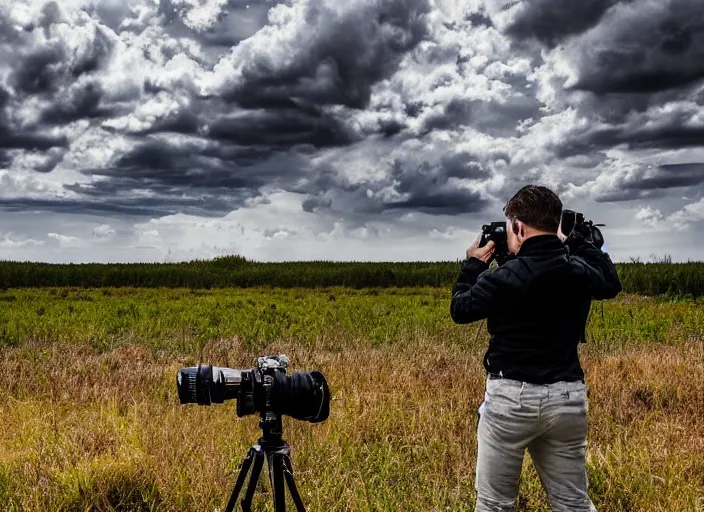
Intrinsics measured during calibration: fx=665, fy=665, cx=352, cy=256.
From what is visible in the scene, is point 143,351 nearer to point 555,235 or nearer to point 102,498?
point 102,498

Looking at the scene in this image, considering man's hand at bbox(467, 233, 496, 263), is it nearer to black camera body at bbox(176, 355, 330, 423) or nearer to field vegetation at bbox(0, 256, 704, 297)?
black camera body at bbox(176, 355, 330, 423)

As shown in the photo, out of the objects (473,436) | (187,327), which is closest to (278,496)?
(473,436)

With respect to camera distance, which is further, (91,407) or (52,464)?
(91,407)

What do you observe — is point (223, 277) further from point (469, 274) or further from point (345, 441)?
point (469, 274)

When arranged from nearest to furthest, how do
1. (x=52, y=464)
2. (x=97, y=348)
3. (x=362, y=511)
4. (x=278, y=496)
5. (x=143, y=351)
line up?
(x=278, y=496) < (x=362, y=511) < (x=52, y=464) < (x=143, y=351) < (x=97, y=348)

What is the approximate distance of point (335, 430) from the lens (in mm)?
6641

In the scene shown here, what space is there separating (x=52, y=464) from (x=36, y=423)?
63.3 inches

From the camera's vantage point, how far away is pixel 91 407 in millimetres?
8102

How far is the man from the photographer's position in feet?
10.4

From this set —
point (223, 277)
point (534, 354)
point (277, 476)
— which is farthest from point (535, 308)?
point (223, 277)

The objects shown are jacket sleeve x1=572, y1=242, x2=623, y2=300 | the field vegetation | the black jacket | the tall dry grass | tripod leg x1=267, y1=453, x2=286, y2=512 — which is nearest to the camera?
tripod leg x1=267, y1=453, x2=286, y2=512

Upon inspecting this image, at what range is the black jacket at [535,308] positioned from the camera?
3.18 metres

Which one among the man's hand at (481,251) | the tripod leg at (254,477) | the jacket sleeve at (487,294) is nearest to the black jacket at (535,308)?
the jacket sleeve at (487,294)

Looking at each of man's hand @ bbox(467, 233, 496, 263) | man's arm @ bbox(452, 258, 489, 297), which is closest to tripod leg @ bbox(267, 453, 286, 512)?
man's arm @ bbox(452, 258, 489, 297)
